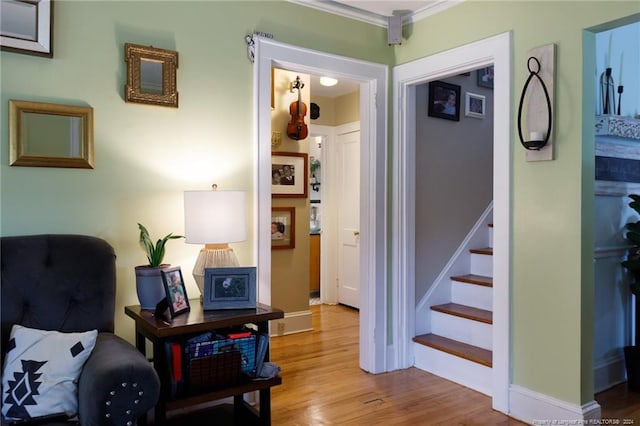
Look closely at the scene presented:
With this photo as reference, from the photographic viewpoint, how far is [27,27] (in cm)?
225

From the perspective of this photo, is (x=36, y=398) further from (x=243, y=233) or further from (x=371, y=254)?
(x=371, y=254)

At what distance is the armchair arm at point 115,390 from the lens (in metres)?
1.64

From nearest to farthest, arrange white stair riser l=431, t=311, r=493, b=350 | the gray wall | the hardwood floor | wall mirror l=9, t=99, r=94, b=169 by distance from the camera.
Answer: wall mirror l=9, t=99, r=94, b=169, the hardwood floor, white stair riser l=431, t=311, r=493, b=350, the gray wall

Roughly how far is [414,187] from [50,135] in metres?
2.32

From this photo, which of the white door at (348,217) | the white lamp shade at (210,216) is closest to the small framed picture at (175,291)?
the white lamp shade at (210,216)

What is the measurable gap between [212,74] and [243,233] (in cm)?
96

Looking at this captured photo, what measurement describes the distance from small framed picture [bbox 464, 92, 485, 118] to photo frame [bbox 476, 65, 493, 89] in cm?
10

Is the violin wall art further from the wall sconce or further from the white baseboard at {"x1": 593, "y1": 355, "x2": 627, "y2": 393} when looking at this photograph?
the white baseboard at {"x1": 593, "y1": 355, "x2": 627, "y2": 393}

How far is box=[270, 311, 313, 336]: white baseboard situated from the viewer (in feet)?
14.4

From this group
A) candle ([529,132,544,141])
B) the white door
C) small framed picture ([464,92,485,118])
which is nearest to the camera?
candle ([529,132,544,141])

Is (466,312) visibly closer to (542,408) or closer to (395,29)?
(542,408)

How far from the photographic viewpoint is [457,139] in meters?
3.88

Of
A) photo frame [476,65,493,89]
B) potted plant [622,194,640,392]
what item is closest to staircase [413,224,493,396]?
potted plant [622,194,640,392]

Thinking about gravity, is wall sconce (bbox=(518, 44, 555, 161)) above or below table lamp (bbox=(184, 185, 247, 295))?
Answer: above
